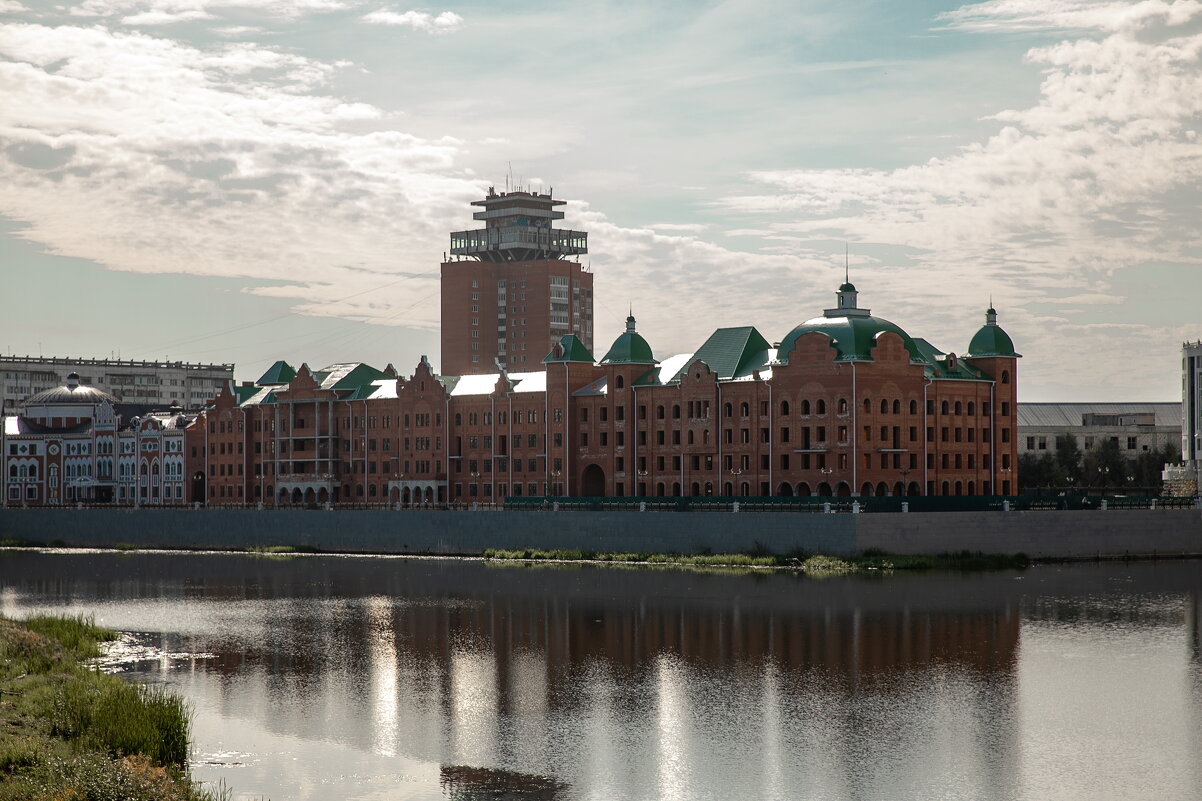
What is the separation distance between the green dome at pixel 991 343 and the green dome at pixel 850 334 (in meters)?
8.04

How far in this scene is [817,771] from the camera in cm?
4003

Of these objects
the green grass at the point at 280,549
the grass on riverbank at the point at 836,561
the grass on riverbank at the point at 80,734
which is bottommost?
the green grass at the point at 280,549

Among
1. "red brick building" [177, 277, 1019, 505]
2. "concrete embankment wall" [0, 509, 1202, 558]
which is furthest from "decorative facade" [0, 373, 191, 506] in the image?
"concrete embankment wall" [0, 509, 1202, 558]

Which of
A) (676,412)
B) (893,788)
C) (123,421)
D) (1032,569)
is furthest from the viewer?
(123,421)

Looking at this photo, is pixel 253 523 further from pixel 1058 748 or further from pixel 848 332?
pixel 1058 748

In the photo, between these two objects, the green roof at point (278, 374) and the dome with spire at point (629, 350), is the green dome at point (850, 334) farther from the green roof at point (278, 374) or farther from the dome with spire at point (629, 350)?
the green roof at point (278, 374)

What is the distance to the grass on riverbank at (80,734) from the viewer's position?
32656 millimetres

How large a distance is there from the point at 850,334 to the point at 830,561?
1007 inches

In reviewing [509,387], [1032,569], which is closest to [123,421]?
[509,387]

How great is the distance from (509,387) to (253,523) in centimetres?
2769

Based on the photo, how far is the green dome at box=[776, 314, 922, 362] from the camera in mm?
124312

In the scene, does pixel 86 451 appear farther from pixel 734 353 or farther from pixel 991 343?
pixel 991 343

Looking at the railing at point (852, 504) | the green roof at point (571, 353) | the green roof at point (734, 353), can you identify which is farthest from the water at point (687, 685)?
the green roof at point (571, 353)

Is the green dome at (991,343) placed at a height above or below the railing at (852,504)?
above
